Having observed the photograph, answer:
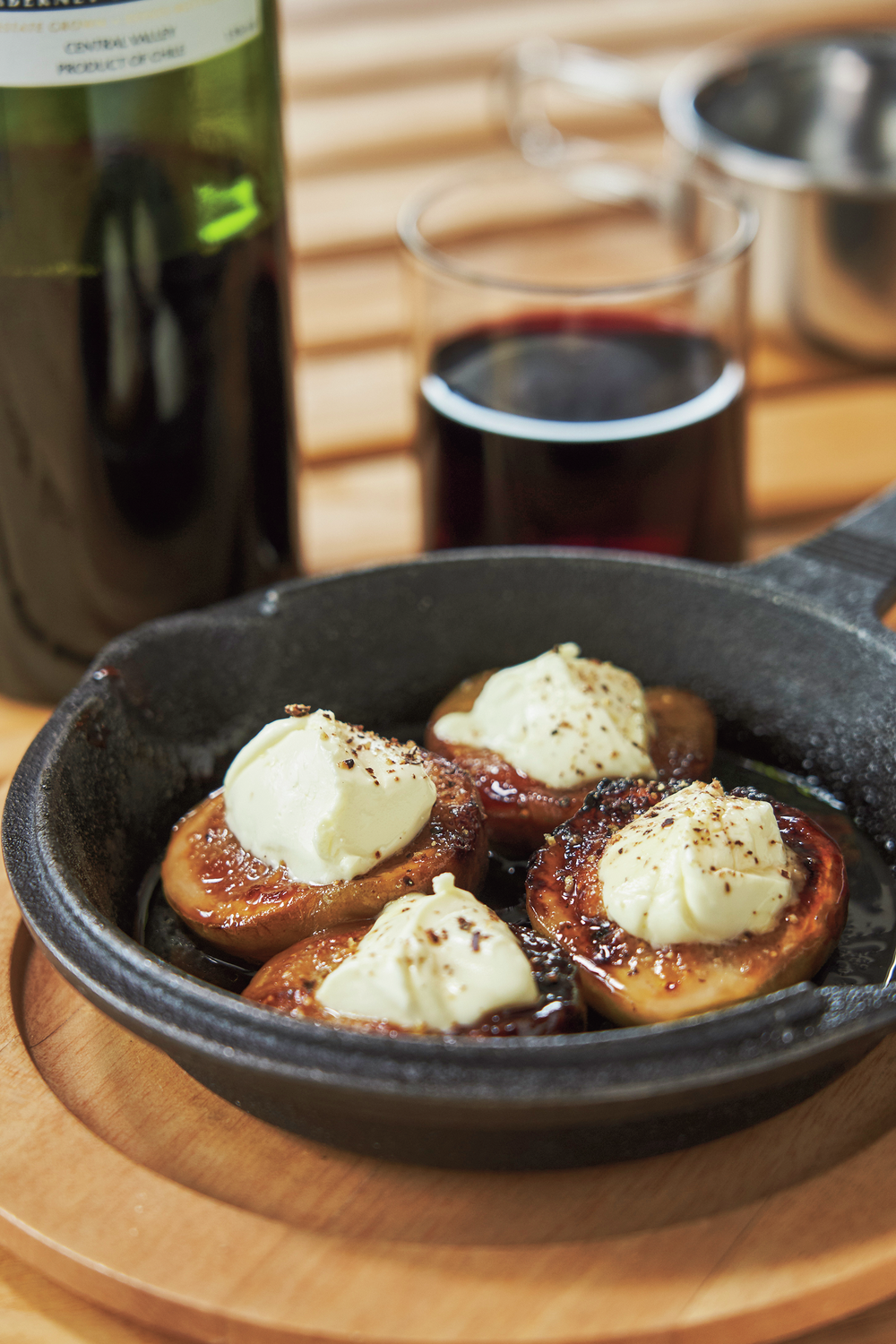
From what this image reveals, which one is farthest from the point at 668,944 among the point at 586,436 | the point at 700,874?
the point at 586,436

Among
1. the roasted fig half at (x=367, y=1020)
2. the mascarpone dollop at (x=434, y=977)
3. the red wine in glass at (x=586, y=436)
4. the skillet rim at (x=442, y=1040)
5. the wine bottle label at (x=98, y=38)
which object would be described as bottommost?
the roasted fig half at (x=367, y=1020)

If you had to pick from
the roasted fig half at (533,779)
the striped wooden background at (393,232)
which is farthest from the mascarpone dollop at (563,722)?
the striped wooden background at (393,232)

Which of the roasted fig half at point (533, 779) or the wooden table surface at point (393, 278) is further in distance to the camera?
the wooden table surface at point (393, 278)

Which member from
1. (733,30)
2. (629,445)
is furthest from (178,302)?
(733,30)

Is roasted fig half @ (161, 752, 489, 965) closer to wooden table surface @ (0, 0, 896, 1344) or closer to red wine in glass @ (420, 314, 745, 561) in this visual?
wooden table surface @ (0, 0, 896, 1344)

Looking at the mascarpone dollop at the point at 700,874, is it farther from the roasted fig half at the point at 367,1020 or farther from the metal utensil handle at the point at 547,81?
the metal utensil handle at the point at 547,81

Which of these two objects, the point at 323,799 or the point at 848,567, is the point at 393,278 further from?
the point at 323,799

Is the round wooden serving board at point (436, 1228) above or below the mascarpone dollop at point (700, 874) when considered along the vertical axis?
below
